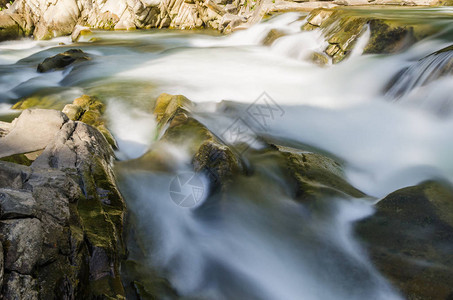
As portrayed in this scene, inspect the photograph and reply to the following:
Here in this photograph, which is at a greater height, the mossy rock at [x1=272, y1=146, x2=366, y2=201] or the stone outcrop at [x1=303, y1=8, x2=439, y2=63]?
the stone outcrop at [x1=303, y1=8, x2=439, y2=63]

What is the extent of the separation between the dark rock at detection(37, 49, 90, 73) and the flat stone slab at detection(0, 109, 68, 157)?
26.7ft

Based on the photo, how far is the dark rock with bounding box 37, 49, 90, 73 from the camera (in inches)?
440

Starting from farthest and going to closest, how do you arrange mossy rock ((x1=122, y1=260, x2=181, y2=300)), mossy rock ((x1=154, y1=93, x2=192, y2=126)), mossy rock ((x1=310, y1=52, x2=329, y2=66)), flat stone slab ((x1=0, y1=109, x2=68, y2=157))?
mossy rock ((x1=310, y1=52, x2=329, y2=66)), mossy rock ((x1=154, y1=93, x2=192, y2=126)), flat stone slab ((x1=0, y1=109, x2=68, y2=157)), mossy rock ((x1=122, y1=260, x2=181, y2=300))

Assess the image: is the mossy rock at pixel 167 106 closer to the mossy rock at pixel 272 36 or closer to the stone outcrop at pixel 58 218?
the stone outcrop at pixel 58 218

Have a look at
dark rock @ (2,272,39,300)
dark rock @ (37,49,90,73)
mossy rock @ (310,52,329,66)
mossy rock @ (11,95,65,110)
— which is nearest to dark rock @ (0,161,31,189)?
dark rock @ (2,272,39,300)

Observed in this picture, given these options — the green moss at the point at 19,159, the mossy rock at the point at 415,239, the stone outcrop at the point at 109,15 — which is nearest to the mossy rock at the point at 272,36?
the stone outcrop at the point at 109,15

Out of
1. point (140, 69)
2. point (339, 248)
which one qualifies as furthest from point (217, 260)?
point (140, 69)

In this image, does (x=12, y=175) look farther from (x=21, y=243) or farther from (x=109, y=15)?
(x=109, y=15)

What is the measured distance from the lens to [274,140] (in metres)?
5.77

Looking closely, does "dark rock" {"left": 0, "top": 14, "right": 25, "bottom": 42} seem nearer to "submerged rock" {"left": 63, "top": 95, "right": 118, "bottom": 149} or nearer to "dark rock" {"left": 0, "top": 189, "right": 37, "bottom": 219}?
"submerged rock" {"left": 63, "top": 95, "right": 118, "bottom": 149}

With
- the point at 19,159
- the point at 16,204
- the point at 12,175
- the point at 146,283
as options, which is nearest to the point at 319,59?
the point at 19,159

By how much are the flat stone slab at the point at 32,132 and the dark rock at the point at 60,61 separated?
8152mm

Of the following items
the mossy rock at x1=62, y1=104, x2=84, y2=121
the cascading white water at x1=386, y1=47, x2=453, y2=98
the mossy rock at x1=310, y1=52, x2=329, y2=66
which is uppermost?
the cascading white water at x1=386, y1=47, x2=453, y2=98

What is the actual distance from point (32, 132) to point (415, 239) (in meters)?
4.41
